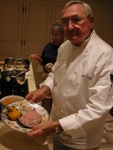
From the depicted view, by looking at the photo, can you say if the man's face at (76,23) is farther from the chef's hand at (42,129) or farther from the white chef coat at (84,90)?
the chef's hand at (42,129)

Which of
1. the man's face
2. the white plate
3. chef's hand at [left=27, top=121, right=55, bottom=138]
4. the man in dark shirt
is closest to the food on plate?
the white plate

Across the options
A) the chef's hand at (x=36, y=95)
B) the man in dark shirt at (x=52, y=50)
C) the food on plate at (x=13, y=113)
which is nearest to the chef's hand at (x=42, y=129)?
the food on plate at (x=13, y=113)

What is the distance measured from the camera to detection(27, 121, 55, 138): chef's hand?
2.59ft

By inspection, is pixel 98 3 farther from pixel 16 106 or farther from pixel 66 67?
pixel 16 106

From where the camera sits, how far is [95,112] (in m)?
0.81

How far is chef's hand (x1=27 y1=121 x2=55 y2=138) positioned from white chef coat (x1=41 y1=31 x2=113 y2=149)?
0.17 feet

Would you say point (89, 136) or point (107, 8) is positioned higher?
point (107, 8)

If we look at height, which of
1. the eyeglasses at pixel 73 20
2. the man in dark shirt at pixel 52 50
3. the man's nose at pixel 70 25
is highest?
the eyeglasses at pixel 73 20

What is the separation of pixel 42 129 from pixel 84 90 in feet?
0.88

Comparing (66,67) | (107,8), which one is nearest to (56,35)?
(66,67)

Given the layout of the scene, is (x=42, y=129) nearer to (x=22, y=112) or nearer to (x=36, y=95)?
(x=22, y=112)

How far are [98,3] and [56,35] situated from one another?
73.2 inches

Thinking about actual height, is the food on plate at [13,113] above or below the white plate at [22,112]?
above

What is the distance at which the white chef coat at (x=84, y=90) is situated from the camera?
0.82 meters
